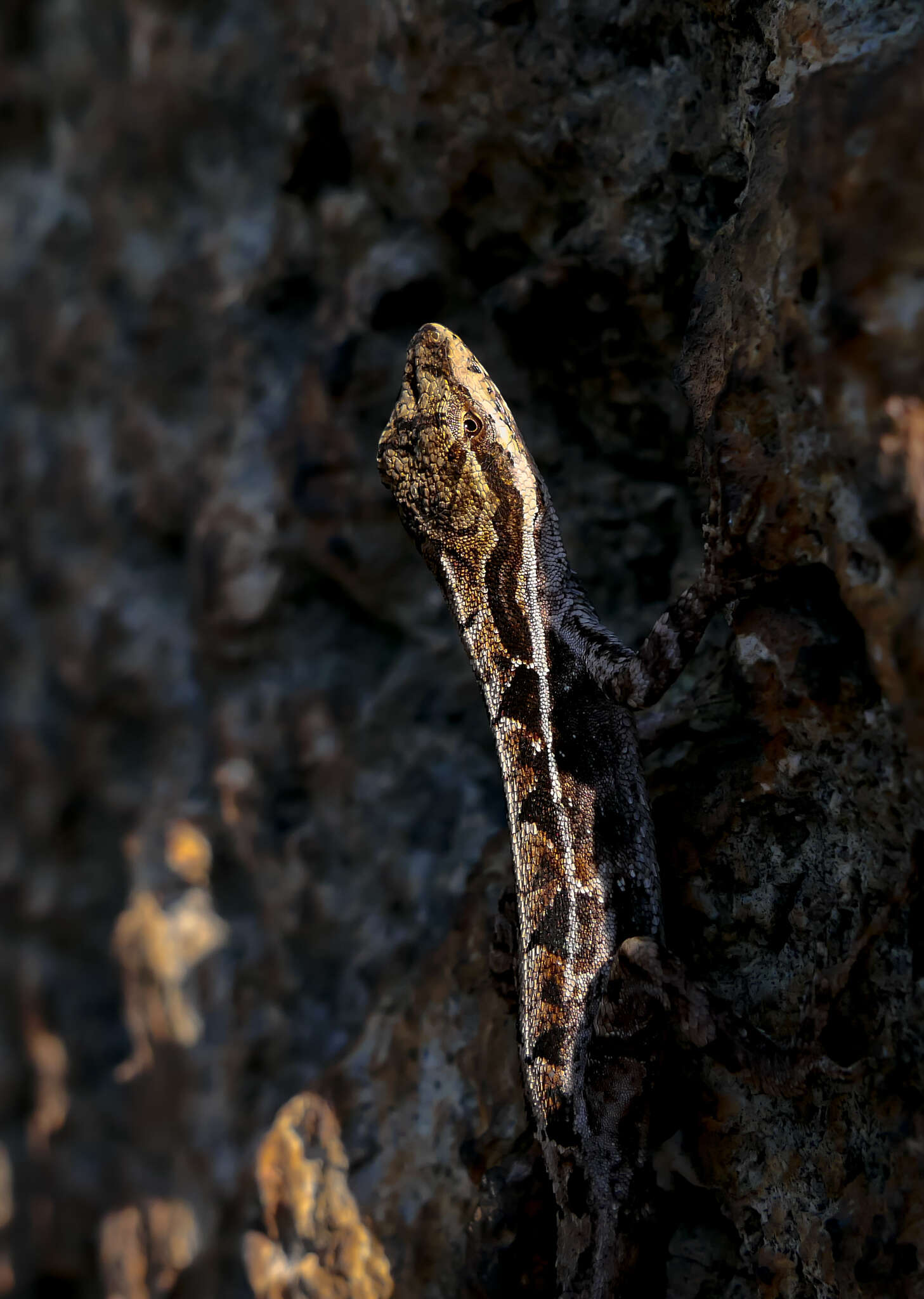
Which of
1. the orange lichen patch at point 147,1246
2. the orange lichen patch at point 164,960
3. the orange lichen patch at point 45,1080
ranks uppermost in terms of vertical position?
the orange lichen patch at point 164,960

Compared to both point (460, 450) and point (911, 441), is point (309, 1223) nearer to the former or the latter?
point (460, 450)

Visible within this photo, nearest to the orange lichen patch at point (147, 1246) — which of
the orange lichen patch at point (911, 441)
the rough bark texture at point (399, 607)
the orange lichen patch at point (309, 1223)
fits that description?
the rough bark texture at point (399, 607)

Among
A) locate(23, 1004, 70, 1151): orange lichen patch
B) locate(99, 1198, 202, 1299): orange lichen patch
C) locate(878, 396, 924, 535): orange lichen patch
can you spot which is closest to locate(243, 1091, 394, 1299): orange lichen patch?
locate(99, 1198, 202, 1299): orange lichen patch

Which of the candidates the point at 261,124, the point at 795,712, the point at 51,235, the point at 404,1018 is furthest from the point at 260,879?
the point at 51,235

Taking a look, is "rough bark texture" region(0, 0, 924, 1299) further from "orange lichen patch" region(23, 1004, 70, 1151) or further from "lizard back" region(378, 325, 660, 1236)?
"lizard back" region(378, 325, 660, 1236)

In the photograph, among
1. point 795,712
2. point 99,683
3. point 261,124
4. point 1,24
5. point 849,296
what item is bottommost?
point 795,712

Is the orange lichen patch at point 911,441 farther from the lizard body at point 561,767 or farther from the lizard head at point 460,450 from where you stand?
the lizard head at point 460,450

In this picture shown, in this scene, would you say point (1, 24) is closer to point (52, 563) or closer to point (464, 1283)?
point (52, 563)
